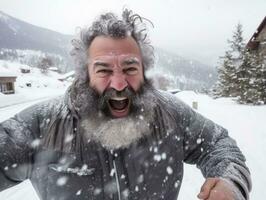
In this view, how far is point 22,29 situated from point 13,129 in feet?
590

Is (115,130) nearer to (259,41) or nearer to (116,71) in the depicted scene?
(116,71)

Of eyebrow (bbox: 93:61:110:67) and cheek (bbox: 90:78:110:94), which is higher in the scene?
eyebrow (bbox: 93:61:110:67)

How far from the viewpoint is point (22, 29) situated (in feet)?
527

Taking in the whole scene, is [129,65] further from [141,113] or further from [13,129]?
[13,129]

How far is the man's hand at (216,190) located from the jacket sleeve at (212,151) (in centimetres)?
18

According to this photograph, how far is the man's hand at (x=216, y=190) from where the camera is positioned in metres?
1.40

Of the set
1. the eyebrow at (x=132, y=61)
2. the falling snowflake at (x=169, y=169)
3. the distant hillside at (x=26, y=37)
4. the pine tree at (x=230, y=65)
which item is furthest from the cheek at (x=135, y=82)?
the distant hillside at (x=26, y=37)

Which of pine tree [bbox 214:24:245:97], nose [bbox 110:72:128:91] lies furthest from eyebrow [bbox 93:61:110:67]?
pine tree [bbox 214:24:245:97]

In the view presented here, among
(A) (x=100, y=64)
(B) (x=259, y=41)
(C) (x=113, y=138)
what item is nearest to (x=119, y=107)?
(C) (x=113, y=138)

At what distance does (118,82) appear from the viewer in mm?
2021

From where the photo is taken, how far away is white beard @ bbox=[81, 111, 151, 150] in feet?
6.30

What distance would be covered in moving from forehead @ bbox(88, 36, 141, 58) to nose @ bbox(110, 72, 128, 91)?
191 mm

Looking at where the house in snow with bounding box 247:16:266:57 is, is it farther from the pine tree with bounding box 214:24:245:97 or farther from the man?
the man

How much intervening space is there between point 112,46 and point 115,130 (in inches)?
27.7
